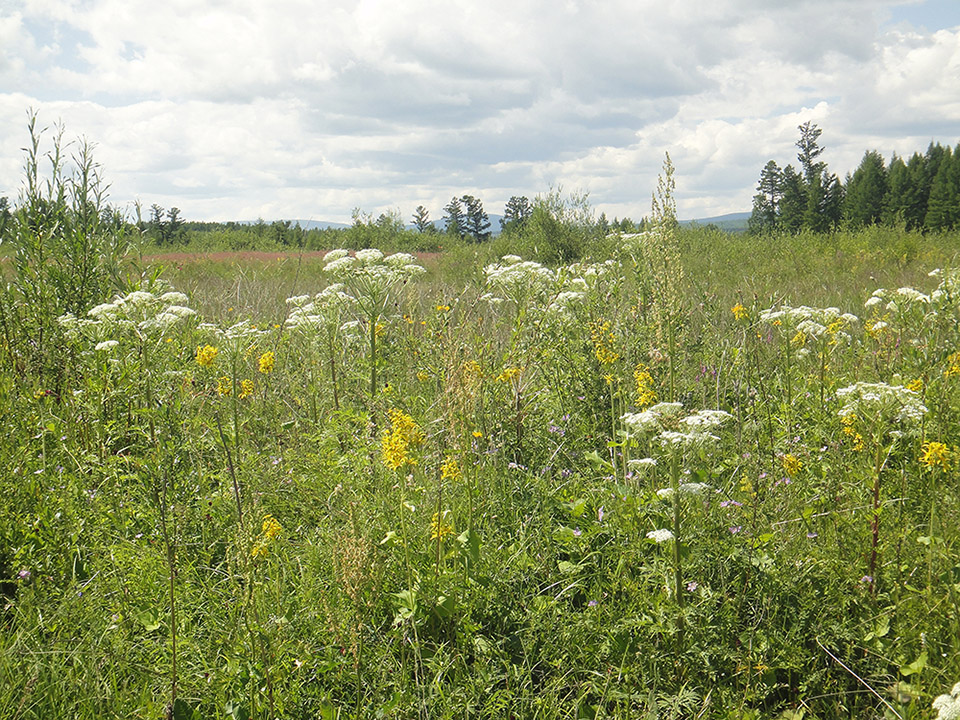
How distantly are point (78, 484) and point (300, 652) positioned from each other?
180cm

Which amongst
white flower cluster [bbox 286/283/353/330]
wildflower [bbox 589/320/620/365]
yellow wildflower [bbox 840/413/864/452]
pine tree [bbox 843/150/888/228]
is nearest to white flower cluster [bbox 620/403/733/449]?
yellow wildflower [bbox 840/413/864/452]

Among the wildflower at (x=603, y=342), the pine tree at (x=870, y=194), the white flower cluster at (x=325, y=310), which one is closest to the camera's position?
the wildflower at (x=603, y=342)

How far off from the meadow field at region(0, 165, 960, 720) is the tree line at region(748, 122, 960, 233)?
2123 inches

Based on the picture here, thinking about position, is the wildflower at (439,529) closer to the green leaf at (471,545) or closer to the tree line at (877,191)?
the green leaf at (471,545)

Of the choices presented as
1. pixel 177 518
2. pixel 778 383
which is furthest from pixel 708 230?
pixel 177 518

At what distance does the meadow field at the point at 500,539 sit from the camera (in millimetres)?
1994

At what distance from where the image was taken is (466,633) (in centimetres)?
218

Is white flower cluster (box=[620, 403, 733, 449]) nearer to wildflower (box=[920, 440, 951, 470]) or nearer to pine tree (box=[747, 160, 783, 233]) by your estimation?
wildflower (box=[920, 440, 951, 470])

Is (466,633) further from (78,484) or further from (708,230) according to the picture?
(708,230)

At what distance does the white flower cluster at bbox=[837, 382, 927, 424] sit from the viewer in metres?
2.21

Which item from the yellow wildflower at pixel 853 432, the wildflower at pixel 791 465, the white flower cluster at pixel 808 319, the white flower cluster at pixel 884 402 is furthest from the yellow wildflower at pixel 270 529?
the white flower cluster at pixel 808 319

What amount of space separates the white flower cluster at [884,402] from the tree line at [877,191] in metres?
54.6

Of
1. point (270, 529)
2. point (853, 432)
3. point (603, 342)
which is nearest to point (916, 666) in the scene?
point (853, 432)

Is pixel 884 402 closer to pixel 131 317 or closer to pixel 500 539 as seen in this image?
pixel 500 539
